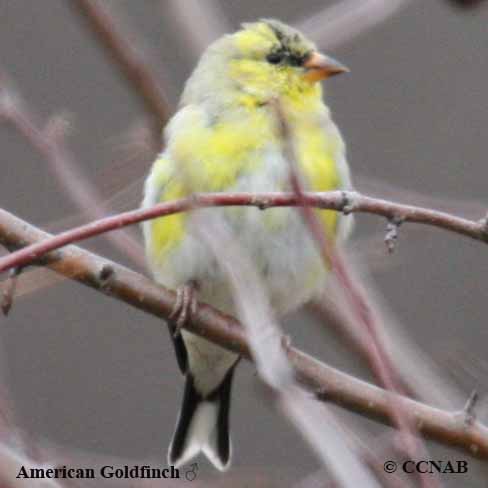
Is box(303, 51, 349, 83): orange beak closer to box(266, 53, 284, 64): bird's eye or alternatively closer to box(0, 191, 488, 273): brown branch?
box(266, 53, 284, 64): bird's eye

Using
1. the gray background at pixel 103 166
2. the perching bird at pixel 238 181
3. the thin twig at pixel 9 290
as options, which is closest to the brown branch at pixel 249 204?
the thin twig at pixel 9 290

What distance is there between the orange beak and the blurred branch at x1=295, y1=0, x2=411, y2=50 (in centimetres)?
129

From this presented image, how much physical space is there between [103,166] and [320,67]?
1.13 m

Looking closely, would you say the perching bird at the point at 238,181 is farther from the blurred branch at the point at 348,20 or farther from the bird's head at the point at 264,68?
the blurred branch at the point at 348,20

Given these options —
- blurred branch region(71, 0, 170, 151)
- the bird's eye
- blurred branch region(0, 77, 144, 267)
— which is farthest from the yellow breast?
blurred branch region(0, 77, 144, 267)

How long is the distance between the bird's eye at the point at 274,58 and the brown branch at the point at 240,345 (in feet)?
3.22

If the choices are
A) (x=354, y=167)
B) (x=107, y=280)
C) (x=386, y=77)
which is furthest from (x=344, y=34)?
(x=386, y=77)

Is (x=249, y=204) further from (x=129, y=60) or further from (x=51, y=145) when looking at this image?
(x=129, y=60)

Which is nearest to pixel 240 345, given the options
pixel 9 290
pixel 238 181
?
pixel 238 181

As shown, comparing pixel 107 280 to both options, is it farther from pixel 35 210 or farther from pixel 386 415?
pixel 35 210

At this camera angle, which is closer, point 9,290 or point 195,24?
point 195,24

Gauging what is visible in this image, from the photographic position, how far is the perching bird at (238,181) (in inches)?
109

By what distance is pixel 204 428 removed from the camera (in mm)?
3043

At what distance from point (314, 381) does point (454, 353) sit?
11.2 inches
